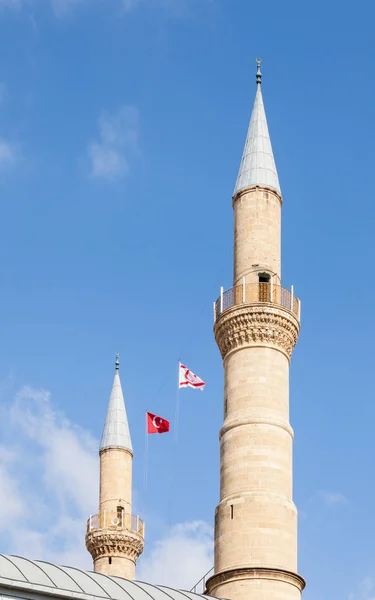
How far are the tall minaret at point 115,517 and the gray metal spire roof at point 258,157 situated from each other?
18.6 meters

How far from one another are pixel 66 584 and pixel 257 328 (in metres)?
13.9

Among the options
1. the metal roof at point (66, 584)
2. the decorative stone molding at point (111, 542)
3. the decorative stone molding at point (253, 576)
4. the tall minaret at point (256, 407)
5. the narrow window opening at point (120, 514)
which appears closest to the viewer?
the metal roof at point (66, 584)

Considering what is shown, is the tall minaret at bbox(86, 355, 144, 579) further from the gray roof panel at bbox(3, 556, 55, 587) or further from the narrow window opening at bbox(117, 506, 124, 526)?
the gray roof panel at bbox(3, 556, 55, 587)

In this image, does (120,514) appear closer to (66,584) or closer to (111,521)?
(111,521)

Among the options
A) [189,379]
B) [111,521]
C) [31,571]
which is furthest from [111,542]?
[31,571]

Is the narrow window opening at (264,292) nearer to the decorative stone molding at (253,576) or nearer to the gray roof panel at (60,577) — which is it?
the decorative stone molding at (253,576)

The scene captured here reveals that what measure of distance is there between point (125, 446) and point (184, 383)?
14018mm

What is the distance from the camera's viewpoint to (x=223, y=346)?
1657 inches

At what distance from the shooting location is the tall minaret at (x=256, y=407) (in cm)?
3791

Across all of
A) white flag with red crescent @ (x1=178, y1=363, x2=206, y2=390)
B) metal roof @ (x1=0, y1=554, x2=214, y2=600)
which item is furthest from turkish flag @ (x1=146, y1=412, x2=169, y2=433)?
metal roof @ (x1=0, y1=554, x2=214, y2=600)

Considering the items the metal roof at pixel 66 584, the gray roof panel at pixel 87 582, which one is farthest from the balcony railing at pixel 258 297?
the gray roof panel at pixel 87 582

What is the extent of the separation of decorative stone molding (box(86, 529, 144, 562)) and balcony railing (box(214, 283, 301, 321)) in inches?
695

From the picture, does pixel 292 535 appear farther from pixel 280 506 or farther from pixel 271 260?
pixel 271 260

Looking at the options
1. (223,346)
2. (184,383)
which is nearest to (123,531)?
(184,383)
